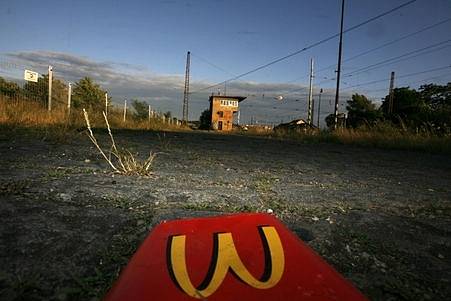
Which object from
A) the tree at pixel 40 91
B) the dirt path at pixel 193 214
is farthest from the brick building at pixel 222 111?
the dirt path at pixel 193 214

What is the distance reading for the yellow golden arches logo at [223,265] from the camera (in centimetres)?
90

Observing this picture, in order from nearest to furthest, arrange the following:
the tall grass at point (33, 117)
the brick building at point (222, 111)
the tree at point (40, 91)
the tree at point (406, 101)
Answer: the tall grass at point (33, 117), the tree at point (40, 91), the tree at point (406, 101), the brick building at point (222, 111)

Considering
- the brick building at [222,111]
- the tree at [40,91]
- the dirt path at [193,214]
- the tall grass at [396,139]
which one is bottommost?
the dirt path at [193,214]

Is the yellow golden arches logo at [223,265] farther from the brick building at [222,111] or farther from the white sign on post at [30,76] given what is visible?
the brick building at [222,111]

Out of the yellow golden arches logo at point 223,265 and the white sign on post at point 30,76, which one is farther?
the white sign on post at point 30,76

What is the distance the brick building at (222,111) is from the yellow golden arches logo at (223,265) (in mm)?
51786

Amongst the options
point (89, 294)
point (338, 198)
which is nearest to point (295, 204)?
point (338, 198)

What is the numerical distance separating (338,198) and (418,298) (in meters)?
1.24

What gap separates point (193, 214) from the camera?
1686mm

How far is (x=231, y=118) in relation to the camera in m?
55.6

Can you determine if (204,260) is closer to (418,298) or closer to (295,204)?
(418,298)

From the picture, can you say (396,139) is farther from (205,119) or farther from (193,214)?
(205,119)

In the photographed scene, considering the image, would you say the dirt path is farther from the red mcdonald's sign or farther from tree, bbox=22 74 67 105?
tree, bbox=22 74 67 105

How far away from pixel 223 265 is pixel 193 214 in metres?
0.69
